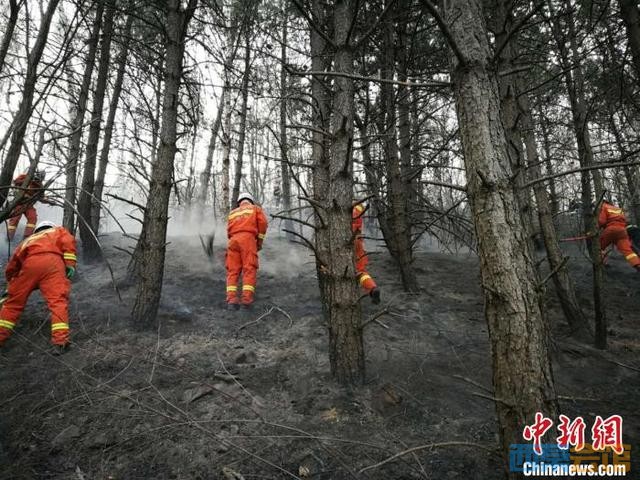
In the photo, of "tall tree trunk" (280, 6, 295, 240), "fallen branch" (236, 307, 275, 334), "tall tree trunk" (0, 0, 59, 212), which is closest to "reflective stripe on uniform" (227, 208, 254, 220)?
"tall tree trunk" (280, 6, 295, 240)

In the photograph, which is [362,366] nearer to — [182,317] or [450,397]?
[450,397]

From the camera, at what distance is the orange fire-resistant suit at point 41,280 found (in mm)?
4164

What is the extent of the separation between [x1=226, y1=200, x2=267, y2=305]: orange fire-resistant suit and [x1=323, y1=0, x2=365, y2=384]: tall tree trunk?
2321 millimetres

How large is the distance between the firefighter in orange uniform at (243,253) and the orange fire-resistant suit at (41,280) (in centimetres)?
222

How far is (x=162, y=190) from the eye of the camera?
15.7 ft

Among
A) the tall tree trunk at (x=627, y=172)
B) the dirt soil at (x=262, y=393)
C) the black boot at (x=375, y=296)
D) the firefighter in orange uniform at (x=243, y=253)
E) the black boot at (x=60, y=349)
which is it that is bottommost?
the dirt soil at (x=262, y=393)

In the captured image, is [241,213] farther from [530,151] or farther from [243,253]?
[530,151]

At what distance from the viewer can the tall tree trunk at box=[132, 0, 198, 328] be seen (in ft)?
15.4

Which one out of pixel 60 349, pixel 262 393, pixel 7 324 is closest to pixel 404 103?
pixel 262 393

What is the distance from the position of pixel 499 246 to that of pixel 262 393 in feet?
8.84

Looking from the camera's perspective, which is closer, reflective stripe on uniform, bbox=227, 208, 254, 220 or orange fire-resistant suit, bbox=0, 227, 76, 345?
orange fire-resistant suit, bbox=0, 227, 76, 345

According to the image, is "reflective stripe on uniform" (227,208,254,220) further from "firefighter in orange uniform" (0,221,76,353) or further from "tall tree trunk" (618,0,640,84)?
"tall tree trunk" (618,0,640,84)

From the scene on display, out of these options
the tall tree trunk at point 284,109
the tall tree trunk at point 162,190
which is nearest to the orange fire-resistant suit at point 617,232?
the tall tree trunk at point 284,109

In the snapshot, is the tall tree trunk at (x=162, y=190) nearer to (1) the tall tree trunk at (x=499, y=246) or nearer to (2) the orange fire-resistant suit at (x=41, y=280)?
(2) the orange fire-resistant suit at (x=41, y=280)
